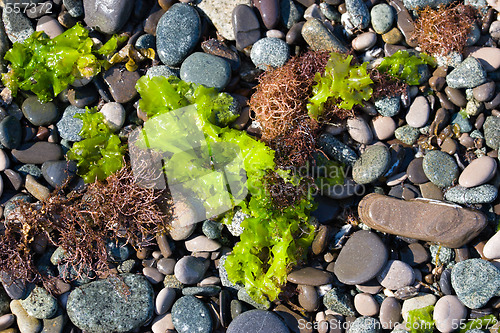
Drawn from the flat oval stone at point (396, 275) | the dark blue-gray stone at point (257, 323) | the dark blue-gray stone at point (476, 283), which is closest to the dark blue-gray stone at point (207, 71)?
the dark blue-gray stone at point (257, 323)

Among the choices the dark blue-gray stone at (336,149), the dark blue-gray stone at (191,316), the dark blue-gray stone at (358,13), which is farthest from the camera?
the dark blue-gray stone at (358,13)

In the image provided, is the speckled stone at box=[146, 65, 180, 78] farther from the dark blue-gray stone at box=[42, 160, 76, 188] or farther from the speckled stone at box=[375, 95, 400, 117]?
the speckled stone at box=[375, 95, 400, 117]

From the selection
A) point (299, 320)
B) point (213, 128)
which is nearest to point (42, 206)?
point (213, 128)

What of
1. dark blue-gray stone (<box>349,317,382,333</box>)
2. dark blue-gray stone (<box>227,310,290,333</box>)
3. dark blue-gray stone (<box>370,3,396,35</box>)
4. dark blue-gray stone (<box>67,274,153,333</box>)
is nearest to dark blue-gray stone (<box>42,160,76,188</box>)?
dark blue-gray stone (<box>67,274,153,333</box>)

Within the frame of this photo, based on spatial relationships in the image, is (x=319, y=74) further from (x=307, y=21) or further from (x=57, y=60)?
(x=57, y=60)

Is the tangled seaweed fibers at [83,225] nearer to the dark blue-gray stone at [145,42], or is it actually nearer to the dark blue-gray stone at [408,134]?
the dark blue-gray stone at [145,42]

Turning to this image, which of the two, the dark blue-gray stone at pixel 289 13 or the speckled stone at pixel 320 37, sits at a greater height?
the dark blue-gray stone at pixel 289 13
